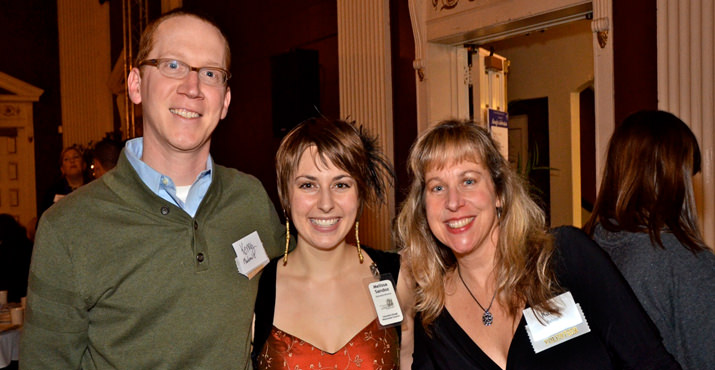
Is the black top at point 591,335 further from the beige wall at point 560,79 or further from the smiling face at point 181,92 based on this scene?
the beige wall at point 560,79

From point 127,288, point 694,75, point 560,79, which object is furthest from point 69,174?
point 560,79

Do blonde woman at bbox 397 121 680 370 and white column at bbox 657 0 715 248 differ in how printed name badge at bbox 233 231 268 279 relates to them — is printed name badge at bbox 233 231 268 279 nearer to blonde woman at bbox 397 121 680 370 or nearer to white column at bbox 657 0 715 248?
blonde woman at bbox 397 121 680 370

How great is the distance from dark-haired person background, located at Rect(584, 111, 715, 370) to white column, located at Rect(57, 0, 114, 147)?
34.9ft

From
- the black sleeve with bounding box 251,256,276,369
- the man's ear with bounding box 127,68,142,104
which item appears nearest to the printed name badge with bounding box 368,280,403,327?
the black sleeve with bounding box 251,256,276,369

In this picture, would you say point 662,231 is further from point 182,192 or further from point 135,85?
point 135,85

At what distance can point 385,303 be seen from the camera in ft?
6.20

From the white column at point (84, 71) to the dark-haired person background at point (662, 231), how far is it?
1063 cm

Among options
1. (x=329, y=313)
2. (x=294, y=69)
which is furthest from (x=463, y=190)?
(x=294, y=69)

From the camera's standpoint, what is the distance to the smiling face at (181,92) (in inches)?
64.5

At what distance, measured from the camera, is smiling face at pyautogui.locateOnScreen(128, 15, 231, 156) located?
5.38 ft

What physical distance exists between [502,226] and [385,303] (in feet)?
1.46

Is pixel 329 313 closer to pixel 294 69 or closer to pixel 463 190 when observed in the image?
pixel 463 190

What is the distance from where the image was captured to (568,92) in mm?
7164

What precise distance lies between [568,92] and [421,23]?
3.38 metres
